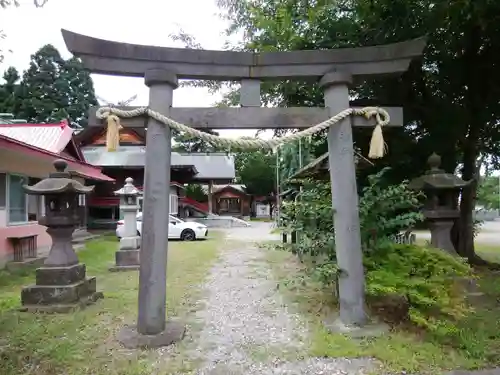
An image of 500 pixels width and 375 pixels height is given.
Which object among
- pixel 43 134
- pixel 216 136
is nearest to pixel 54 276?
pixel 216 136

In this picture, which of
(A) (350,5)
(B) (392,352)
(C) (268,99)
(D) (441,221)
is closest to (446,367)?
(B) (392,352)

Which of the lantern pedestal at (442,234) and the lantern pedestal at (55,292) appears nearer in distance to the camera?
the lantern pedestal at (55,292)

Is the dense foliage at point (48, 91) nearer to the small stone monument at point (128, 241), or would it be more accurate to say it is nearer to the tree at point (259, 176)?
the tree at point (259, 176)

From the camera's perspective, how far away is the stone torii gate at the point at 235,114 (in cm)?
461

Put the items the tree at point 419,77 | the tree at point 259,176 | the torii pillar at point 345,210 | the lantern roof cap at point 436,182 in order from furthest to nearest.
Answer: the tree at point 259,176, the tree at point 419,77, the lantern roof cap at point 436,182, the torii pillar at point 345,210

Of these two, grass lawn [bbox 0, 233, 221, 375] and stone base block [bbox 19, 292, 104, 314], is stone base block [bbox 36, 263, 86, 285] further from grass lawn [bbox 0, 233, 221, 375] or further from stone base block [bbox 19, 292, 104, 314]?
grass lawn [bbox 0, 233, 221, 375]

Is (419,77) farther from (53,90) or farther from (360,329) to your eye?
(53,90)

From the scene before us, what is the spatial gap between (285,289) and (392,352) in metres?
3.50

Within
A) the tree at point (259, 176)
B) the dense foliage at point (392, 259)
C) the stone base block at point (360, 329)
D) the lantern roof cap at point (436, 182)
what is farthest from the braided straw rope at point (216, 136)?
the tree at point (259, 176)

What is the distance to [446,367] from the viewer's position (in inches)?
154

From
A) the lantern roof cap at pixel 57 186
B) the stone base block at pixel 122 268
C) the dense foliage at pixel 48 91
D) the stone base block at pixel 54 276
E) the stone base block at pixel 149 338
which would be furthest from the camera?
the dense foliage at pixel 48 91

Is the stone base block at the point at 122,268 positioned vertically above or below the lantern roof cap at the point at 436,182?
below

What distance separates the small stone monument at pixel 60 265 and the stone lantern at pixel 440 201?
5.68m

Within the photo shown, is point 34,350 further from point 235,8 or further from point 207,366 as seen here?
point 235,8
